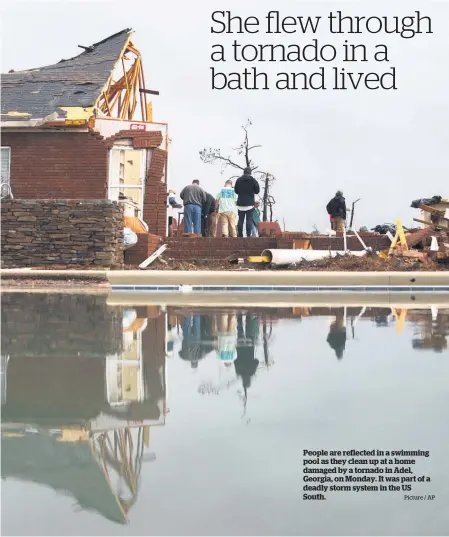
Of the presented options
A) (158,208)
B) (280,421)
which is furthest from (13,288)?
(280,421)

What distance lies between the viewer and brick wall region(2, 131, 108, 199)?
A: 20.1 m

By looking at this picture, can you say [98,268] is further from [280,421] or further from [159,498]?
[159,498]

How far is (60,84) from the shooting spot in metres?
21.8

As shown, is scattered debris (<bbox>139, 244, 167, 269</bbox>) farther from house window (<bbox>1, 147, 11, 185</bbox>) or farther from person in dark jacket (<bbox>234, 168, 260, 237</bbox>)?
house window (<bbox>1, 147, 11, 185</bbox>)

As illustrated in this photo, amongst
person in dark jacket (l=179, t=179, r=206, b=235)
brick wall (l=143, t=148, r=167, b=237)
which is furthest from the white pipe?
brick wall (l=143, t=148, r=167, b=237)

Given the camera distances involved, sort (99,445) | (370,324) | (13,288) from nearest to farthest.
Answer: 1. (99,445)
2. (370,324)
3. (13,288)

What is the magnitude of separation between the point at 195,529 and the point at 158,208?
1844 centimetres

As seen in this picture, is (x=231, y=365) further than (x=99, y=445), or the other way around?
(x=231, y=365)

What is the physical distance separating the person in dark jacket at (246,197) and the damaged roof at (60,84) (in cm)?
476

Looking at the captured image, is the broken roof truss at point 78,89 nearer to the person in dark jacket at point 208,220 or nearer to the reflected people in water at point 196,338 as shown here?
the person in dark jacket at point 208,220

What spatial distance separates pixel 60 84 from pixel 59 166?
10.1 feet

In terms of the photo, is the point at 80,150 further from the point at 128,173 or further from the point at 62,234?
the point at 62,234

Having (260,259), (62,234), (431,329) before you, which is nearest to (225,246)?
(260,259)

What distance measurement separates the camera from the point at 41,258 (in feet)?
55.0
